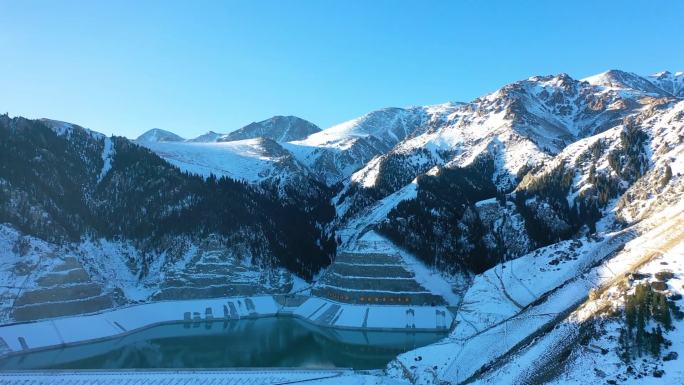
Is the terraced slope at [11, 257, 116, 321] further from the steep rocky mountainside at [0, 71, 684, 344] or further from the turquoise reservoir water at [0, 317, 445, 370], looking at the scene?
the turquoise reservoir water at [0, 317, 445, 370]

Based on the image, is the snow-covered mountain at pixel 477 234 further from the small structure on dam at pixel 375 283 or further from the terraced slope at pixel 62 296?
the small structure on dam at pixel 375 283

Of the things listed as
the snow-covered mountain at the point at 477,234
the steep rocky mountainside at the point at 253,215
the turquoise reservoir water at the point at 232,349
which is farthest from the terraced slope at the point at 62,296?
the turquoise reservoir water at the point at 232,349

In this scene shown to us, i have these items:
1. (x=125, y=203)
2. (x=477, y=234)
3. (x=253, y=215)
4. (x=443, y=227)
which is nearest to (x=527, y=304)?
(x=477, y=234)

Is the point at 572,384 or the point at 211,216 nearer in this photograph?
the point at 572,384

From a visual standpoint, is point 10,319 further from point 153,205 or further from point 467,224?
point 467,224

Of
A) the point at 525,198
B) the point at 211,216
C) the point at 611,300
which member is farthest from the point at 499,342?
the point at 211,216

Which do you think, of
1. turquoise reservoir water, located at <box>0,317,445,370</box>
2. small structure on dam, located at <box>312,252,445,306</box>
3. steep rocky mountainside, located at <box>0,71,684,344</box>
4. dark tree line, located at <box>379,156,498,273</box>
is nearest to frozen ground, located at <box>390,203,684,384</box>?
turquoise reservoir water, located at <box>0,317,445,370</box>

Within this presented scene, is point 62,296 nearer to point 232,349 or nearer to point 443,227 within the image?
point 232,349
